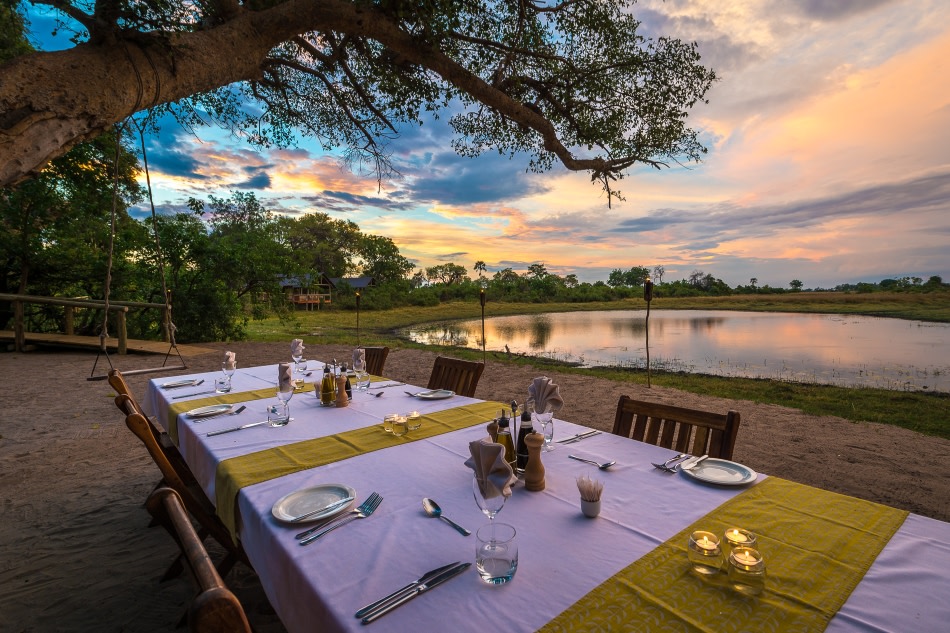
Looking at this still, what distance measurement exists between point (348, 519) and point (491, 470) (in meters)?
0.49

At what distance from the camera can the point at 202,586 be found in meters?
0.66

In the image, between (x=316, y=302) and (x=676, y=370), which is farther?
(x=316, y=302)

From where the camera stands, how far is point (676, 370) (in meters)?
10.8

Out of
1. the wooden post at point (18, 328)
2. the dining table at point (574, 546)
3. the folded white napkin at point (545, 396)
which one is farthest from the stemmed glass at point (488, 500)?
the wooden post at point (18, 328)

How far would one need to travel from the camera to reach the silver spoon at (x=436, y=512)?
1.15m

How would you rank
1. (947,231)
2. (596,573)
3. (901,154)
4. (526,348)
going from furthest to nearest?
(526,348) → (947,231) → (901,154) → (596,573)

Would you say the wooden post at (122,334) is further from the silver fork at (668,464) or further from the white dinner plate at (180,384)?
the silver fork at (668,464)

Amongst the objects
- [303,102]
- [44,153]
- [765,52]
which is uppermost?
[765,52]

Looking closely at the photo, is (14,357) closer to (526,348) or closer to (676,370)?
(526,348)

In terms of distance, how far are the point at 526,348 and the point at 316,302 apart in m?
30.0

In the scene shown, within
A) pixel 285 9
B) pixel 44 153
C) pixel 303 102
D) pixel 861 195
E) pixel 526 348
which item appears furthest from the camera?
pixel 861 195

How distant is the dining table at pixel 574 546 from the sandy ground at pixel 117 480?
0.94 metres

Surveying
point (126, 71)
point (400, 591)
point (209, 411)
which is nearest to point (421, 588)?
point (400, 591)

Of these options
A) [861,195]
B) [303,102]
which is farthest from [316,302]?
[861,195]
